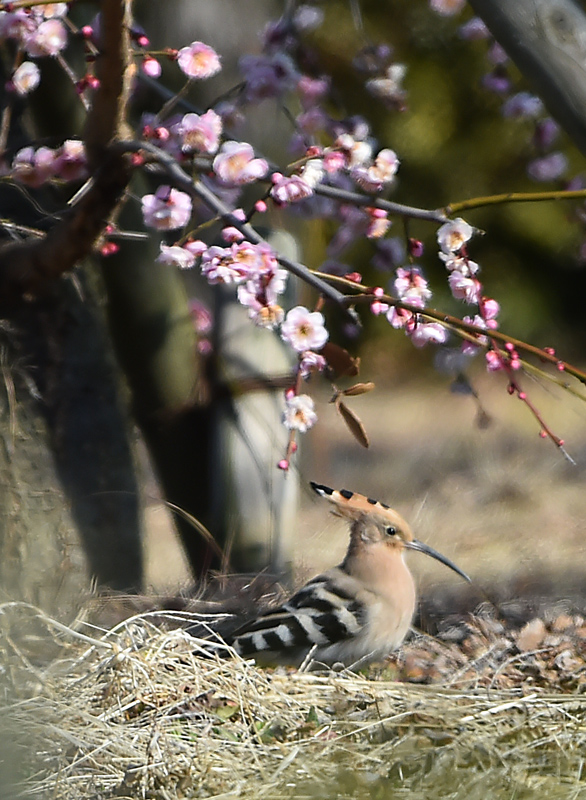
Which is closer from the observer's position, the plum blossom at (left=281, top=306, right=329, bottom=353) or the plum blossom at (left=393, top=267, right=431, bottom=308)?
the plum blossom at (left=281, top=306, right=329, bottom=353)

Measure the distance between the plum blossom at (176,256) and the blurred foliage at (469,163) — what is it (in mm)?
6037

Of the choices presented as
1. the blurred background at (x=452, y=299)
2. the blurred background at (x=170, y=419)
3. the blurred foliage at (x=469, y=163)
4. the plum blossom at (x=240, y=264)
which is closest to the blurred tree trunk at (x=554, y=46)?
the blurred background at (x=170, y=419)

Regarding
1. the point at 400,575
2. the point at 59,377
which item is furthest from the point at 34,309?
the point at 400,575

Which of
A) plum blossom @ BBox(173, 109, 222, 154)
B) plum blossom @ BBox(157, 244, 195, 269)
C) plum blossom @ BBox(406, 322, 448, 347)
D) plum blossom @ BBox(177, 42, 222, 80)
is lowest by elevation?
plum blossom @ BBox(406, 322, 448, 347)

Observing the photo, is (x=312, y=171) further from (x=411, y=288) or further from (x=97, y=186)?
(x=97, y=186)

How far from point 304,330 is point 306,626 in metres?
0.81

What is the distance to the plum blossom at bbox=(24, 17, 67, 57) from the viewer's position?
2639 millimetres

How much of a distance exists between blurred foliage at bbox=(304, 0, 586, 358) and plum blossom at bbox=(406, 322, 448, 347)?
591 cm

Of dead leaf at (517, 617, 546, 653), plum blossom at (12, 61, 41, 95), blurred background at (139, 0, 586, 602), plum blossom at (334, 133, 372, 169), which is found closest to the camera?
plum blossom at (334, 133, 372, 169)

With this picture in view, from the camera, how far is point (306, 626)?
274 cm

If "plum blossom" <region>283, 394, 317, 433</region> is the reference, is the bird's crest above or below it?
below

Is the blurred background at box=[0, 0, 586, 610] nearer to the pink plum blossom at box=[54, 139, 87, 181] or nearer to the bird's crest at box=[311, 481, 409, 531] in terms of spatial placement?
the pink plum blossom at box=[54, 139, 87, 181]

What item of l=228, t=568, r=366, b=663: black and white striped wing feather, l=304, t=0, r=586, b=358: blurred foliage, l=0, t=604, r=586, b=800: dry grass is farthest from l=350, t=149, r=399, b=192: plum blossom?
l=304, t=0, r=586, b=358: blurred foliage

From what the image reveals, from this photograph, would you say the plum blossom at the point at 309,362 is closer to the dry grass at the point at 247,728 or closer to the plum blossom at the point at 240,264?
the plum blossom at the point at 240,264
